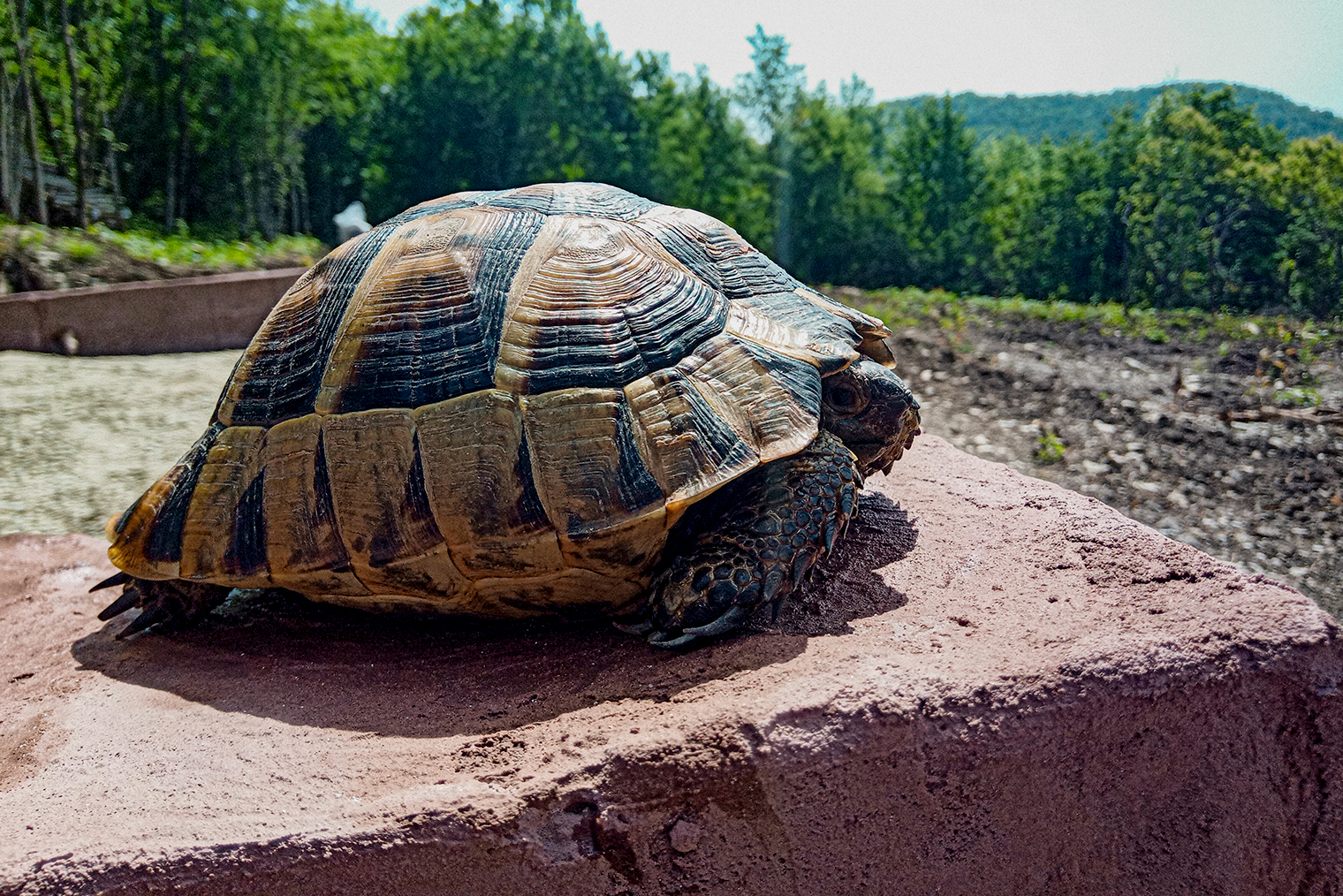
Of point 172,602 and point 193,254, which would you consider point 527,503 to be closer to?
point 172,602

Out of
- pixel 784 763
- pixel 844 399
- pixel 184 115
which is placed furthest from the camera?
pixel 184 115

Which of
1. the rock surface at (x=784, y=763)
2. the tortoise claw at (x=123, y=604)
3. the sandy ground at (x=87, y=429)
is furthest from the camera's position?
the sandy ground at (x=87, y=429)

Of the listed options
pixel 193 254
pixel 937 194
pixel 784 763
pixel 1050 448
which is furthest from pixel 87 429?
pixel 937 194

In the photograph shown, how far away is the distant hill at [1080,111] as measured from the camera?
443 inches

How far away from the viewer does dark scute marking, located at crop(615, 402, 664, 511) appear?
8.07 feet

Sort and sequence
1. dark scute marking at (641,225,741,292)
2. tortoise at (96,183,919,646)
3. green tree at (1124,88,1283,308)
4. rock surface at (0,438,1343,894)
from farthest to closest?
green tree at (1124,88,1283,308) < dark scute marking at (641,225,741,292) < tortoise at (96,183,919,646) < rock surface at (0,438,1343,894)

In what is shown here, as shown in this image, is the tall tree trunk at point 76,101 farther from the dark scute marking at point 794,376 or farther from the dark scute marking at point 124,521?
the dark scute marking at point 794,376

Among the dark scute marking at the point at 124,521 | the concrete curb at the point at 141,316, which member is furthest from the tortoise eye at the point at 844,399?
the concrete curb at the point at 141,316

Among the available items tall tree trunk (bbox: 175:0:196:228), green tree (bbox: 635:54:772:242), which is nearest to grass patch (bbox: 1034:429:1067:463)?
green tree (bbox: 635:54:772:242)

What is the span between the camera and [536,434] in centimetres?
255

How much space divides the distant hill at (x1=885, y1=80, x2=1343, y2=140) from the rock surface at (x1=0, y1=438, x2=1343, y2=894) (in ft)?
37.8

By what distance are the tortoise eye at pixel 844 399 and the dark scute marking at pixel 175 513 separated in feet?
7.13

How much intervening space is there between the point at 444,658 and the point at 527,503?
71 cm

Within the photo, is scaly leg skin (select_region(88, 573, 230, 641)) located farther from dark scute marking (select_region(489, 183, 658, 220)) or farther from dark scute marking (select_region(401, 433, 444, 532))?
dark scute marking (select_region(489, 183, 658, 220))
